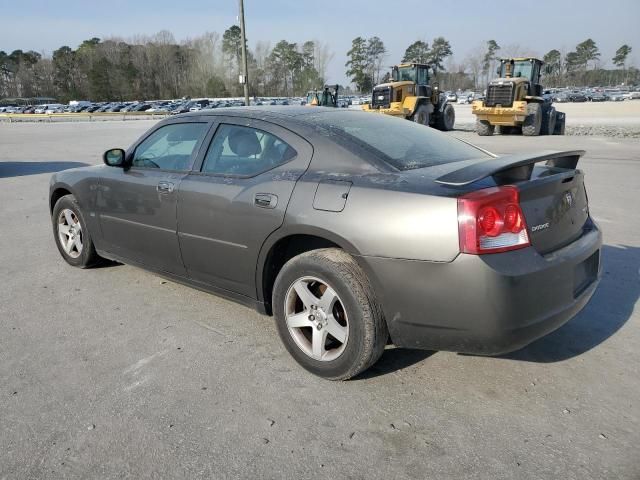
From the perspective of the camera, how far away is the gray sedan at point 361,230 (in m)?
2.49

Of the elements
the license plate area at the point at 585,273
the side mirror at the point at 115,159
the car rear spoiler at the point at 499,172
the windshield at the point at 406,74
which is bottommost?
the license plate area at the point at 585,273

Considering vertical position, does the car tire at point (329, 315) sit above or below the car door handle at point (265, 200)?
below

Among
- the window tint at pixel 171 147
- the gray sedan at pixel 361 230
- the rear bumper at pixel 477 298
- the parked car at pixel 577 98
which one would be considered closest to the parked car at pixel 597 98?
the parked car at pixel 577 98

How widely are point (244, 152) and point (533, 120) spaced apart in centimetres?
2002

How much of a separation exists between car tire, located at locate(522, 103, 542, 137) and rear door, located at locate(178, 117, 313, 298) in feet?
65.0

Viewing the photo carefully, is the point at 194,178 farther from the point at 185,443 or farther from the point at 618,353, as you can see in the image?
the point at 618,353

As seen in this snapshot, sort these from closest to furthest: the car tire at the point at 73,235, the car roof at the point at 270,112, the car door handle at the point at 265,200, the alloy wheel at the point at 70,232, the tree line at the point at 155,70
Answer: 1. the car door handle at the point at 265,200
2. the car roof at the point at 270,112
3. the car tire at the point at 73,235
4. the alloy wheel at the point at 70,232
5. the tree line at the point at 155,70

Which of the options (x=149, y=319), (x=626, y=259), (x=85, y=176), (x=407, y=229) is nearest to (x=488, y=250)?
(x=407, y=229)

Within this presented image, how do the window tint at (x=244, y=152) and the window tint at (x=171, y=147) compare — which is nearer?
the window tint at (x=244, y=152)

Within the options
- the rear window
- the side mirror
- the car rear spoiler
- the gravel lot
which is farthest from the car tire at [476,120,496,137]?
the car rear spoiler

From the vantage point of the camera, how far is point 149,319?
12.6 feet

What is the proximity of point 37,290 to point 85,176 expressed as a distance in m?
1.08

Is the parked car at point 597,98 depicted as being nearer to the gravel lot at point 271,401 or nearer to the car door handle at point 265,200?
the gravel lot at point 271,401

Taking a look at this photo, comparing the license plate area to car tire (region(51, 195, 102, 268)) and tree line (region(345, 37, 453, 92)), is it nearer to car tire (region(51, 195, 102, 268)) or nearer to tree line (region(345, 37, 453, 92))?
car tire (region(51, 195, 102, 268))
